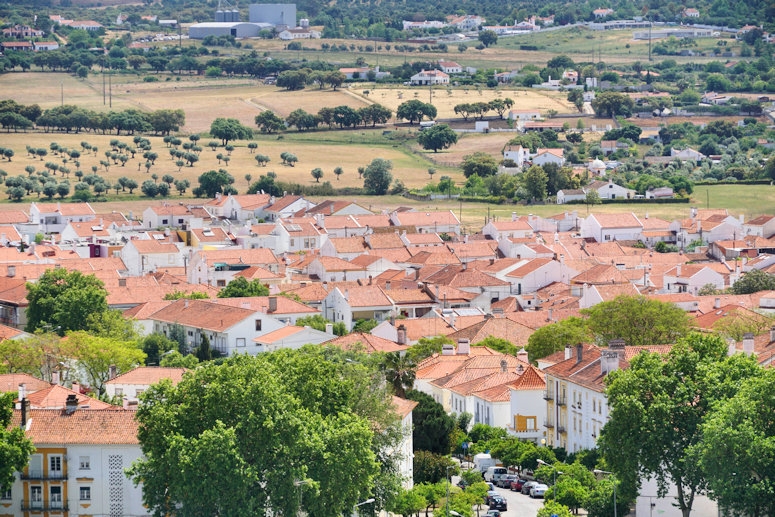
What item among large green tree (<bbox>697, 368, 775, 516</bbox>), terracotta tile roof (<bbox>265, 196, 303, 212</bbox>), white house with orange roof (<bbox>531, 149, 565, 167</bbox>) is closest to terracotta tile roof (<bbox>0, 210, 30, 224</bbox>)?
terracotta tile roof (<bbox>265, 196, 303, 212</bbox>)

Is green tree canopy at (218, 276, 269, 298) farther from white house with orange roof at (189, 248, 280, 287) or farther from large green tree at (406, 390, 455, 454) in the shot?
large green tree at (406, 390, 455, 454)

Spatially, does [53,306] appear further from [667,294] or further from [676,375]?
[676,375]

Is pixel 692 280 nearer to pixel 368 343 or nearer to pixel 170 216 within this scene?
pixel 368 343

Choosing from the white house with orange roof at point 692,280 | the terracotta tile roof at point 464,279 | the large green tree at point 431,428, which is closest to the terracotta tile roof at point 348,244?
the terracotta tile roof at point 464,279

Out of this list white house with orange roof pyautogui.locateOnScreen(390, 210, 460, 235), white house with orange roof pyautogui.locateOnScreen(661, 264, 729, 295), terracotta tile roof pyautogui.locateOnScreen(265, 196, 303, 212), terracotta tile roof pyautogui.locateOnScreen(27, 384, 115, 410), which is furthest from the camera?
terracotta tile roof pyautogui.locateOnScreen(265, 196, 303, 212)

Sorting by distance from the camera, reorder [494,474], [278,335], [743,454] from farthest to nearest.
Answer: [278,335]
[494,474]
[743,454]

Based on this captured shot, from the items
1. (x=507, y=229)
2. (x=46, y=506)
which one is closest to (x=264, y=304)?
(x=46, y=506)
